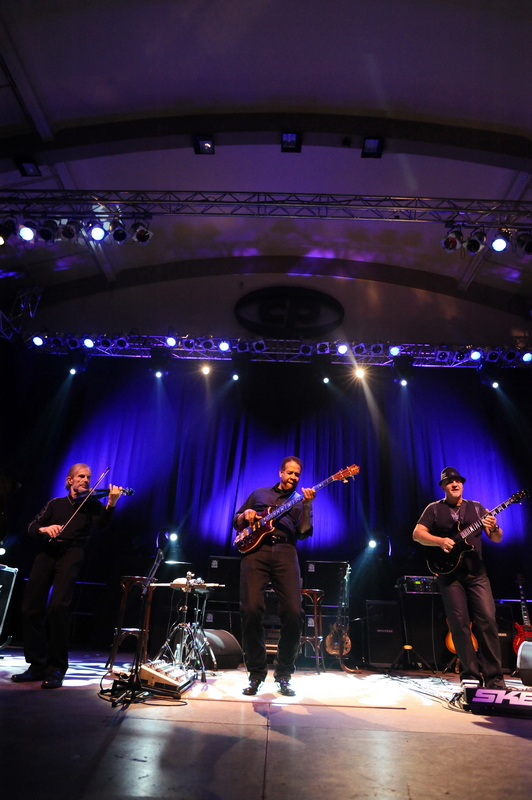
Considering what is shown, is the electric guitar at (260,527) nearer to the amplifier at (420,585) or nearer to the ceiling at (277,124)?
the amplifier at (420,585)

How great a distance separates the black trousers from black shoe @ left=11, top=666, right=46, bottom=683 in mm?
31

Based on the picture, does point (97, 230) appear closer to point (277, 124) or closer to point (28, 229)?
point (28, 229)

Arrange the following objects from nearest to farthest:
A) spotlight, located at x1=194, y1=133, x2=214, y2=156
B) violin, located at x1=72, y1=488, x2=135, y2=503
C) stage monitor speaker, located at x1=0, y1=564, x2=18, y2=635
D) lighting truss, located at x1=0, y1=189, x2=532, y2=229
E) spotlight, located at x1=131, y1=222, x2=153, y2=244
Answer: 1. violin, located at x1=72, y1=488, x2=135, y2=503
2. stage monitor speaker, located at x1=0, y1=564, x2=18, y2=635
3. spotlight, located at x1=194, y1=133, x2=214, y2=156
4. lighting truss, located at x1=0, y1=189, x2=532, y2=229
5. spotlight, located at x1=131, y1=222, x2=153, y2=244

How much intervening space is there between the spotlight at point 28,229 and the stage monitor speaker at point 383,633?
24.2 feet

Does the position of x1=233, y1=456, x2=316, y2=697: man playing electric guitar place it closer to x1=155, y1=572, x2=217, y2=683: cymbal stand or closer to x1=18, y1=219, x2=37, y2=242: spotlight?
x1=155, y1=572, x2=217, y2=683: cymbal stand

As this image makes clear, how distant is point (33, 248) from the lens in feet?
30.3

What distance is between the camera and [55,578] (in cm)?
438

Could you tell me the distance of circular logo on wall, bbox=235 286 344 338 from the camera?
10492 millimetres

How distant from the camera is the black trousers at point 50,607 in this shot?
4203 mm

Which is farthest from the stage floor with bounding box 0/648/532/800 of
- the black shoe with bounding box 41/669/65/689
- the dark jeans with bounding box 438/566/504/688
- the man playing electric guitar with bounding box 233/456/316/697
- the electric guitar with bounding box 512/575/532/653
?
the electric guitar with bounding box 512/575/532/653

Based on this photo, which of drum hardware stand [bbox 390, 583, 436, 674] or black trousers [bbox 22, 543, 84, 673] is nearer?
black trousers [bbox 22, 543, 84, 673]

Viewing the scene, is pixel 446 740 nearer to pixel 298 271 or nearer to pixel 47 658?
pixel 47 658

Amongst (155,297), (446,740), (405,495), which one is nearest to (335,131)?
(155,297)

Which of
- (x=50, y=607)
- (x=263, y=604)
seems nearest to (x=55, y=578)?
(x=50, y=607)
